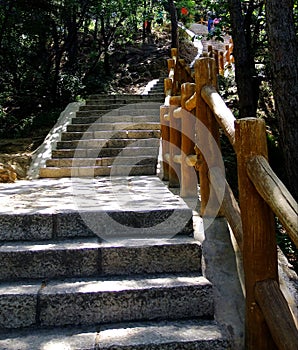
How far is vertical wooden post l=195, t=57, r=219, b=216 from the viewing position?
276cm

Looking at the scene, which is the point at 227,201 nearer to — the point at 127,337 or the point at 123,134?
the point at 127,337

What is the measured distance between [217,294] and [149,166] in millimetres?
3353

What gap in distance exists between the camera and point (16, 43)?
966 cm

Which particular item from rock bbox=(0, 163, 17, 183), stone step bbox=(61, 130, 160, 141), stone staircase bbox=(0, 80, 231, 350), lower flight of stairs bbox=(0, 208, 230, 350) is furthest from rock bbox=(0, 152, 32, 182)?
lower flight of stairs bbox=(0, 208, 230, 350)

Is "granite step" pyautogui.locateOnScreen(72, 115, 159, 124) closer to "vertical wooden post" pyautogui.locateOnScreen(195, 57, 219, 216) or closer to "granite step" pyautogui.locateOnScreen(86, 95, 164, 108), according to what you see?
"granite step" pyautogui.locateOnScreen(86, 95, 164, 108)

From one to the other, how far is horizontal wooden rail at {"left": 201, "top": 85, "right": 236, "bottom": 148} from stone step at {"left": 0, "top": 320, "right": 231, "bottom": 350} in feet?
3.25

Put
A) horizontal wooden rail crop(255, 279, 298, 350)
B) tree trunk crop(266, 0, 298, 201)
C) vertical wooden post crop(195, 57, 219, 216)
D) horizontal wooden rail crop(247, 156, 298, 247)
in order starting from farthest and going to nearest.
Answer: tree trunk crop(266, 0, 298, 201) < vertical wooden post crop(195, 57, 219, 216) < horizontal wooden rail crop(255, 279, 298, 350) < horizontal wooden rail crop(247, 156, 298, 247)

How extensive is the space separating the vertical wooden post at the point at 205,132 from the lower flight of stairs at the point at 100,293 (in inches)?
18.4

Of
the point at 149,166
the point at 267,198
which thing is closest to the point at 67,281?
the point at 267,198

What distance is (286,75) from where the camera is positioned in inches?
172

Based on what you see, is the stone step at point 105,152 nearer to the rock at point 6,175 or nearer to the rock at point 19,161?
the rock at point 19,161

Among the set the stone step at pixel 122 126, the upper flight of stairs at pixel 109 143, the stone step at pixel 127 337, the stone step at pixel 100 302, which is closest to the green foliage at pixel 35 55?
the upper flight of stairs at pixel 109 143

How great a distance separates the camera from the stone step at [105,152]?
5980mm

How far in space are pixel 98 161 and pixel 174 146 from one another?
2122mm
